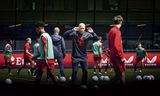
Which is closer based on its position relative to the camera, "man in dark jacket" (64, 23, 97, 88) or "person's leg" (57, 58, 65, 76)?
"man in dark jacket" (64, 23, 97, 88)

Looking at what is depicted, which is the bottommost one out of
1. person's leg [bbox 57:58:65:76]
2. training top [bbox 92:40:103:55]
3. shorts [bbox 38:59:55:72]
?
person's leg [bbox 57:58:65:76]

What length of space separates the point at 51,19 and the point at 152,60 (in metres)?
7.32

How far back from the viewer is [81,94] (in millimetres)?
11414

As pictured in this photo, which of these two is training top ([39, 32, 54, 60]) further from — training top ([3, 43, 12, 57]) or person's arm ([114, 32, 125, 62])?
training top ([3, 43, 12, 57])

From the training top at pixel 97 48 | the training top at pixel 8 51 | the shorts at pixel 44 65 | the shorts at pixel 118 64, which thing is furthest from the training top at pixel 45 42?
the training top at pixel 97 48

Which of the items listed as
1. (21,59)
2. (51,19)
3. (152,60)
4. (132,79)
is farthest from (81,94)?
(51,19)

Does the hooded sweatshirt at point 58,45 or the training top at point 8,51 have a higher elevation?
the hooded sweatshirt at point 58,45

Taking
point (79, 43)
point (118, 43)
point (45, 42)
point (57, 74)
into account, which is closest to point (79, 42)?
point (79, 43)

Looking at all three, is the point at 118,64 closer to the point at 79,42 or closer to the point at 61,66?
the point at 79,42

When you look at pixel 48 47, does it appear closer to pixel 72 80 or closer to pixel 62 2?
pixel 72 80

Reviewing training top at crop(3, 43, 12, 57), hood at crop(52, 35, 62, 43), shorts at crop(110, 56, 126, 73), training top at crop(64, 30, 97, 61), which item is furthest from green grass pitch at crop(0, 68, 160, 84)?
shorts at crop(110, 56, 126, 73)

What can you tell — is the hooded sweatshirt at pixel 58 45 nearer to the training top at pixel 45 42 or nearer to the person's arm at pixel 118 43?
the training top at pixel 45 42

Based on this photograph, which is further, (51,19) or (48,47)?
(51,19)

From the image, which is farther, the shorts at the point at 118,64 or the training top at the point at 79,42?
the training top at the point at 79,42
